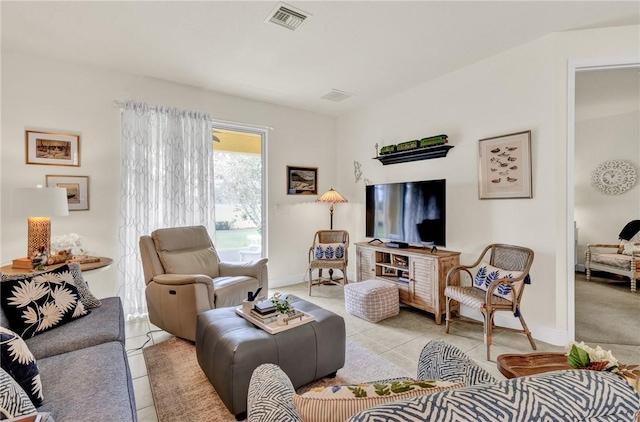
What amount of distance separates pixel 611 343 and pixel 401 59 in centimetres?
320

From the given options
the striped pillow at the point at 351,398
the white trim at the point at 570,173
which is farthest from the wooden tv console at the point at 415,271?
the striped pillow at the point at 351,398

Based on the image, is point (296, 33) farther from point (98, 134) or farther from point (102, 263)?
point (102, 263)

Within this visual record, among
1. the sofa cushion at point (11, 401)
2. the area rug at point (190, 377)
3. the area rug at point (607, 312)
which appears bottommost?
the area rug at point (190, 377)

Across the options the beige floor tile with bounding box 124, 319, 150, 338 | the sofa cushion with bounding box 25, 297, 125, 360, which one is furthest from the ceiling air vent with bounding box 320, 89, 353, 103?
the beige floor tile with bounding box 124, 319, 150, 338

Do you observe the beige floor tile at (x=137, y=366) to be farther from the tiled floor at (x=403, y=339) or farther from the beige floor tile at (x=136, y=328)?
the beige floor tile at (x=136, y=328)

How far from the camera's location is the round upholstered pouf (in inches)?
120

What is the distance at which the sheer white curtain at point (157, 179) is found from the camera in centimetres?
319

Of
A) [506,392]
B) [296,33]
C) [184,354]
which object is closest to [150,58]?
[296,33]

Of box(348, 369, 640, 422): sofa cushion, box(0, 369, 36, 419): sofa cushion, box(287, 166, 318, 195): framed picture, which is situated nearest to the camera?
box(348, 369, 640, 422): sofa cushion

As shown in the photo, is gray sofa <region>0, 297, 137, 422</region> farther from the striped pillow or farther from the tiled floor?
the striped pillow

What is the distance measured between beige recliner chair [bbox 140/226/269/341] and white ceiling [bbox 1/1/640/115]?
1752 mm

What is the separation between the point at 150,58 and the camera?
2.89 metres

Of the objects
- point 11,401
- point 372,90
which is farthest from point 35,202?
point 372,90

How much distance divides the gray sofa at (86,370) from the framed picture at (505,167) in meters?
3.21
